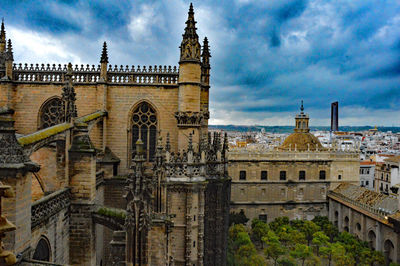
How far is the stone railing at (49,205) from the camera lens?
899 cm

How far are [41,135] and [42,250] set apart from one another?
3.67 m

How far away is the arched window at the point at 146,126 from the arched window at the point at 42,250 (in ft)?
27.1

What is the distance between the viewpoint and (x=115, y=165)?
1731cm

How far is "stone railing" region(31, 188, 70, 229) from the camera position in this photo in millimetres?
8992

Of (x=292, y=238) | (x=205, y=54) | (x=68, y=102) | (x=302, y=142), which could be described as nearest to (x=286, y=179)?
(x=302, y=142)

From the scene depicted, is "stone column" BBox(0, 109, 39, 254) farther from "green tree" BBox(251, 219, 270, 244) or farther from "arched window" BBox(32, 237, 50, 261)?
"green tree" BBox(251, 219, 270, 244)

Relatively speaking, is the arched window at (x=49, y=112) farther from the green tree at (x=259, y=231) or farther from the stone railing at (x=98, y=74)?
the green tree at (x=259, y=231)

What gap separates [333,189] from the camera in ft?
141

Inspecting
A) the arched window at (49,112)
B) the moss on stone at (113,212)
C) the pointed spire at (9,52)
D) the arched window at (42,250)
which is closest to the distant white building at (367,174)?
the arched window at (49,112)

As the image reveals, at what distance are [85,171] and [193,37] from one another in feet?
28.6

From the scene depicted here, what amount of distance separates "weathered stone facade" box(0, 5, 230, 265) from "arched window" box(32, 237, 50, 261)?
0.03 meters

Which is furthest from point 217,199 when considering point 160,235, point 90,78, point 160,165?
point 90,78

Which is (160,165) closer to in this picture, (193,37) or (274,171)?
(193,37)

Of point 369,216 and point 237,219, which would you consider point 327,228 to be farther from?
point 237,219
